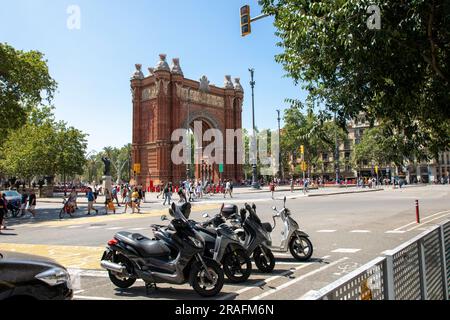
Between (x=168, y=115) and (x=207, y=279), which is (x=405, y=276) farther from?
(x=168, y=115)

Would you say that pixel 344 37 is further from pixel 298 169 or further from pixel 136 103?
pixel 298 169

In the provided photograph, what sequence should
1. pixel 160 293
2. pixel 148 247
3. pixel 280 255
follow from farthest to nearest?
pixel 280 255
pixel 160 293
pixel 148 247

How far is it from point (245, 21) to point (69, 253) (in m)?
8.12

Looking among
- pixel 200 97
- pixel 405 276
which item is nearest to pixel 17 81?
pixel 405 276

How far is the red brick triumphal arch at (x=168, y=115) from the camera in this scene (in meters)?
52.2

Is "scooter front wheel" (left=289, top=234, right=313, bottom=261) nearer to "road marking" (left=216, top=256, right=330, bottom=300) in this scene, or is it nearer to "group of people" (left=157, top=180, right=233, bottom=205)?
"road marking" (left=216, top=256, right=330, bottom=300)

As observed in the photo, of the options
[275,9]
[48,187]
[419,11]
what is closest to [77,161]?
[48,187]

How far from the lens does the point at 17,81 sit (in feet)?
82.4

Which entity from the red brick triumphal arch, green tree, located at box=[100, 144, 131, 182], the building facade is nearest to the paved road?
the red brick triumphal arch

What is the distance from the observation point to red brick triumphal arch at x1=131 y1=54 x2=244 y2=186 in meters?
52.2

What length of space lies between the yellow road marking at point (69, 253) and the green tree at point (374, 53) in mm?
6463

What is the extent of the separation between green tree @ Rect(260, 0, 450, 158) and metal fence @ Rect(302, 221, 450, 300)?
3.18 meters

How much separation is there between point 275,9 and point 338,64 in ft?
7.76

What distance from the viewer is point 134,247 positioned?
6.19m
